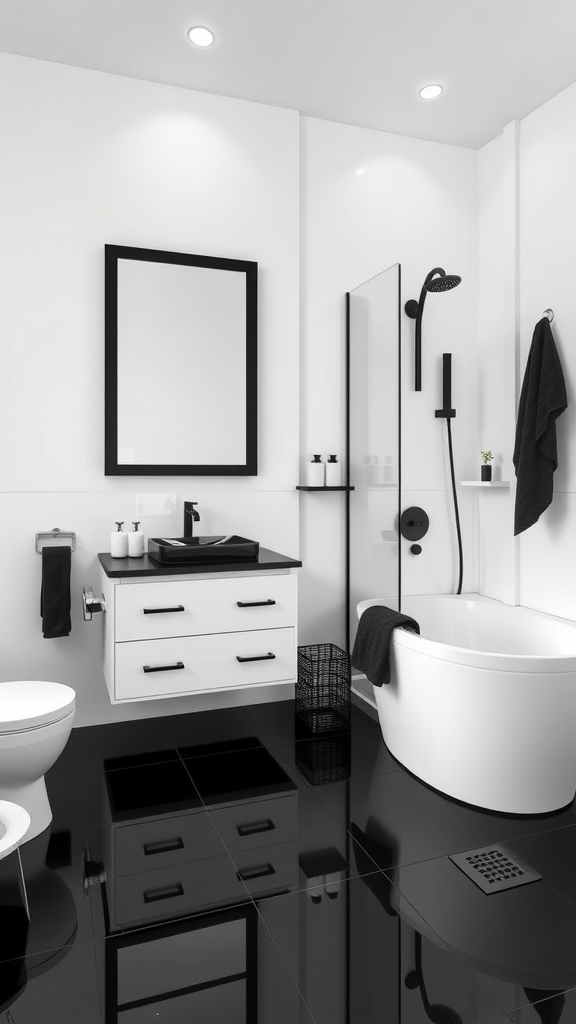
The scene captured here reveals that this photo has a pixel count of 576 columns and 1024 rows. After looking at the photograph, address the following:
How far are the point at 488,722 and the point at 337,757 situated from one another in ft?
2.44

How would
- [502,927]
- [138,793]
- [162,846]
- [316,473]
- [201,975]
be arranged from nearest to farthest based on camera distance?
[201,975] → [502,927] → [162,846] → [138,793] → [316,473]

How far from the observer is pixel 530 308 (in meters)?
3.28

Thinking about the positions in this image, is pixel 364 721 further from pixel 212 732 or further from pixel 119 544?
pixel 119 544

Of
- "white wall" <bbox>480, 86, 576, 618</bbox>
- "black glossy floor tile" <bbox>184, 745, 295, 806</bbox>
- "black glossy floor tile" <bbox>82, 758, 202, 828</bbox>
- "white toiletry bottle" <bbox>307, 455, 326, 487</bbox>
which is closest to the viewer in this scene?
"black glossy floor tile" <bbox>82, 758, 202, 828</bbox>

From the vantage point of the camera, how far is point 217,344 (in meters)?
3.08

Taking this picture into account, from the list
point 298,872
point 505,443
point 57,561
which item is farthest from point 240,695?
point 505,443

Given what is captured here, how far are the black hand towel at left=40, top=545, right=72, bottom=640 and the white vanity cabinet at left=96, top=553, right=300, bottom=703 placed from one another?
0.58 ft

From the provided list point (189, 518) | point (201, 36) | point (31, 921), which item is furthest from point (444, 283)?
point (31, 921)

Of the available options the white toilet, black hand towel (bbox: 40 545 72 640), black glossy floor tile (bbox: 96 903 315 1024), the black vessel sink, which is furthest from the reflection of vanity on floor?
the black vessel sink

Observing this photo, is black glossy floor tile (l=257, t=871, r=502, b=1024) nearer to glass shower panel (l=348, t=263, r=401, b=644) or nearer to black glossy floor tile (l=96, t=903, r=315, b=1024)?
black glossy floor tile (l=96, t=903, r=315, b=1024)

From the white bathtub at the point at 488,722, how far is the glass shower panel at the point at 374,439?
20.0 inches

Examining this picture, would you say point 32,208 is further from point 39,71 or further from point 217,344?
point 217,344

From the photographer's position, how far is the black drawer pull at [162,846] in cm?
208

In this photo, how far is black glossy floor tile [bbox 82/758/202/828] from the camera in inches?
90.8
